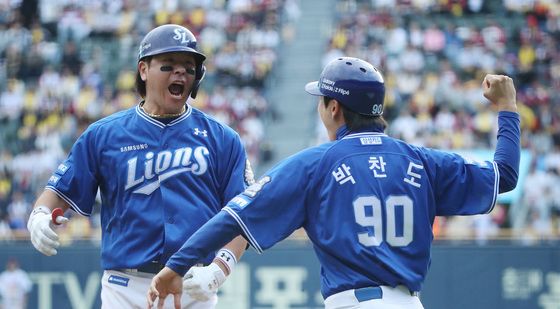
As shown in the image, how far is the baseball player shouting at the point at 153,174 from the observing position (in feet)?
18.8

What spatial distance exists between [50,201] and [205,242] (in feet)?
4.62

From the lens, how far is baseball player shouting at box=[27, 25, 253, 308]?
18.8 ft

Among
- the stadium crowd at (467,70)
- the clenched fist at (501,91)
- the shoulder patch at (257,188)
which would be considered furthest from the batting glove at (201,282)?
the stadium crowd at (467,70)

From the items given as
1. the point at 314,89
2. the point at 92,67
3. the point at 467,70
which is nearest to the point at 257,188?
the point at 314,89

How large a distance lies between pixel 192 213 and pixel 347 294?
124 centimetres

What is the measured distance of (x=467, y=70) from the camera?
2020 cm

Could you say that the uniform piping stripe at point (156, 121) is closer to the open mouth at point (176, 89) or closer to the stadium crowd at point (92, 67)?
the open mouth at point (176, 89)

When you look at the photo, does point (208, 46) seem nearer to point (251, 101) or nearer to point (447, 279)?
point (251, 101)

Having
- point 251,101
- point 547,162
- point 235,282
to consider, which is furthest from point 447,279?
point 251,101

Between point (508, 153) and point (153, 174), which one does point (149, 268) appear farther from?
point (508, 153)

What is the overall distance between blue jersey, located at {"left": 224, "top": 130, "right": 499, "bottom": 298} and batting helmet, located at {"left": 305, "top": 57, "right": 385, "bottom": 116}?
131 millimetres

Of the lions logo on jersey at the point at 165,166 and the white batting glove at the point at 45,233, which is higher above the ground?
the lions logo on jersey at the point at 165,166

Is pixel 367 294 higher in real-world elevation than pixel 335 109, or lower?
lower

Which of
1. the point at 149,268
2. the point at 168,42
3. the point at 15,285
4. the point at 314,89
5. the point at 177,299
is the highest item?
the point at 168,42
